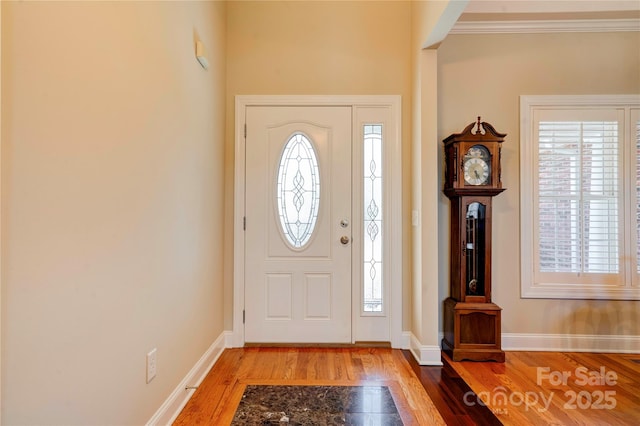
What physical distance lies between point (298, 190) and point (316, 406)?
1633mm

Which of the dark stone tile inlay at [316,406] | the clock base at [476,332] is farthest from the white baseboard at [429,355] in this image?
the dark stone tile inlay at [316,406]

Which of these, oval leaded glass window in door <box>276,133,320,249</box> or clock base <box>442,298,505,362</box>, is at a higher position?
oval leaded glass window in door <box>276,133,320,249</box>

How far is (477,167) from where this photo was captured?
2.48 metres

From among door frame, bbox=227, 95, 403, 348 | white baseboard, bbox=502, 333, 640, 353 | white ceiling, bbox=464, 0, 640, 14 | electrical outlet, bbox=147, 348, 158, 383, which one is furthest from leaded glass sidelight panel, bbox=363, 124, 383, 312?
electrical outlet, bbox=147, 348, 158, 383

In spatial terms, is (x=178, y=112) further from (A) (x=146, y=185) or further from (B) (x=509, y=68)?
(B) (x=509, y=68)

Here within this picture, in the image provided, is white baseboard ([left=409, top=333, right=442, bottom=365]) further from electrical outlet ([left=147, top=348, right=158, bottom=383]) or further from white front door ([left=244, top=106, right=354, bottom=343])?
electrical outlet ([left=147, top=348, right=158, bottom=383])

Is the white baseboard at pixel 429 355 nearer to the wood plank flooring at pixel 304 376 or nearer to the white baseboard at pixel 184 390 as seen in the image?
the wood plank flooring at pixel 304 376

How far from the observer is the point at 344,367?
7.57 ft

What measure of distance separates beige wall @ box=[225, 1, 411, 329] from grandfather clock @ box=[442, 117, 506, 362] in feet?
1.57

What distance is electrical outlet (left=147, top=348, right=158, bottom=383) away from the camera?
4.87ft

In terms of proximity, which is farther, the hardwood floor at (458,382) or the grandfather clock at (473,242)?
the grandfather clock at (473,242)

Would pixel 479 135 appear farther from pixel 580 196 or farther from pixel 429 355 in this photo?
pixel 429 355

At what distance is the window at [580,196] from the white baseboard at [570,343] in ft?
1.14

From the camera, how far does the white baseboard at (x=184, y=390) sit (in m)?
1.60
